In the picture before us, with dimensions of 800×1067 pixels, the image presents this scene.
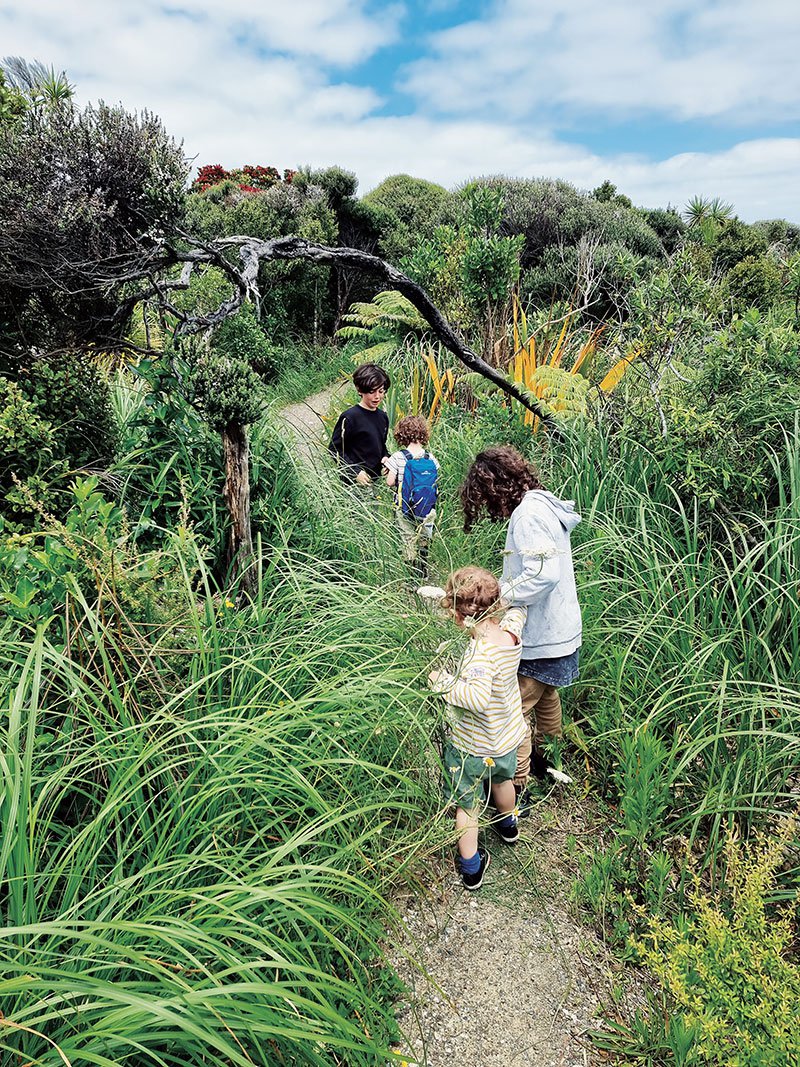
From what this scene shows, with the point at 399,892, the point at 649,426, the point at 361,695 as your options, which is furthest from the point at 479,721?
the point at 649,426

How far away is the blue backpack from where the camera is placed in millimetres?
3980

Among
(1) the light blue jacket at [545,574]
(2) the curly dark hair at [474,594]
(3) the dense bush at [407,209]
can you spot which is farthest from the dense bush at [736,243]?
(2) the curly dark hair at [474,594]

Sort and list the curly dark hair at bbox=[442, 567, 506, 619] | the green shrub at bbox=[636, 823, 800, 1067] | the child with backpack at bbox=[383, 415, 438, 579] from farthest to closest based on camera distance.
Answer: the child with backpack at bbox=[383, 415, 438, 579] → the curly dark hair at bbox=[442, 567, 506, 619] → the green shrub at bbox=[636, 823, 800, 1067]

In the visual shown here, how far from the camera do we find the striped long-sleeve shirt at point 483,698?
2154 mm

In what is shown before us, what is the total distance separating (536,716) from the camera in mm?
2838

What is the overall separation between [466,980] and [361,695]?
3.09 ft

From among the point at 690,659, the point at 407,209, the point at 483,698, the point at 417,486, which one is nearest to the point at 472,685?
the point at 483,698

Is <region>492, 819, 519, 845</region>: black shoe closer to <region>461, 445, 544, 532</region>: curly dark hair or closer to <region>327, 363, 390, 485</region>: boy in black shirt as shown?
<region>461, 445, 544, 532</region>: curly dark hair

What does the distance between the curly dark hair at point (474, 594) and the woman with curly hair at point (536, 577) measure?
0.07 metres

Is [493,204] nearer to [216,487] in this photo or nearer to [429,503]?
[429,503]

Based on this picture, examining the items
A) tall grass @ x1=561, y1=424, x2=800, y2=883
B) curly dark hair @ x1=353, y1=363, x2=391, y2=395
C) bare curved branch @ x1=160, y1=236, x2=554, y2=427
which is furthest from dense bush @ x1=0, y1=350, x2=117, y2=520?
tall grass @ x1=561, y1=424, x2=800, y2=883

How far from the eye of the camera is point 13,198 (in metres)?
2.60

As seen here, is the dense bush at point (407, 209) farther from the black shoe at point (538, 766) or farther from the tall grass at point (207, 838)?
the tall grass at point (207, 838)

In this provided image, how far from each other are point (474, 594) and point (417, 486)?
5.85ft
